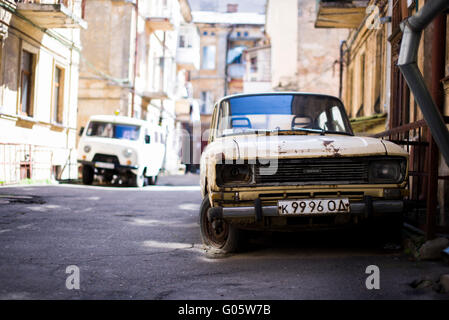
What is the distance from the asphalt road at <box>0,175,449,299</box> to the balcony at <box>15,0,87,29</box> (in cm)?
937

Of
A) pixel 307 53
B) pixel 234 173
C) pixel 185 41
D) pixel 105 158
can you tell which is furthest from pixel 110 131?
pixel 185 41

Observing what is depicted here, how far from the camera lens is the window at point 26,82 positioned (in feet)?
50.4

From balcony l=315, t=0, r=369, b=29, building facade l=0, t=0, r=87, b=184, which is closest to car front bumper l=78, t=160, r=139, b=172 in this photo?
building facade l=0, t=0, r=87, b=184

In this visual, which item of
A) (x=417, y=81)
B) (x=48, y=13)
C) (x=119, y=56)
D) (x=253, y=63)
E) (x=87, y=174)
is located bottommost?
(x=87, y=174)

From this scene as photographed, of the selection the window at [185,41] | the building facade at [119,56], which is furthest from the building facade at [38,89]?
the window at [185,41]

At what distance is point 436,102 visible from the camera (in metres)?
4.71

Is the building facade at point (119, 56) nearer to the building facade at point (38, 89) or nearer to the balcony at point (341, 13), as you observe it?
the building facade at point (38, 89)

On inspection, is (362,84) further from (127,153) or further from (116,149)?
(116,149)

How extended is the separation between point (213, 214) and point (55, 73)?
50.2 ft

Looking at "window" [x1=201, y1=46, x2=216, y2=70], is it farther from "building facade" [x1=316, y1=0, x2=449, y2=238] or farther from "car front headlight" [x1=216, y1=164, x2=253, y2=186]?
"car front headlight" [x1=216, y1=164, x2=253, y2=186]

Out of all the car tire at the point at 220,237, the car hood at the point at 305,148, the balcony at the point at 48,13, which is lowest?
the car tire at the point at 220,237

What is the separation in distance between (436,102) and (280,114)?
1798 mm

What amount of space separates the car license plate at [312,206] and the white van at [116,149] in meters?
11.6
